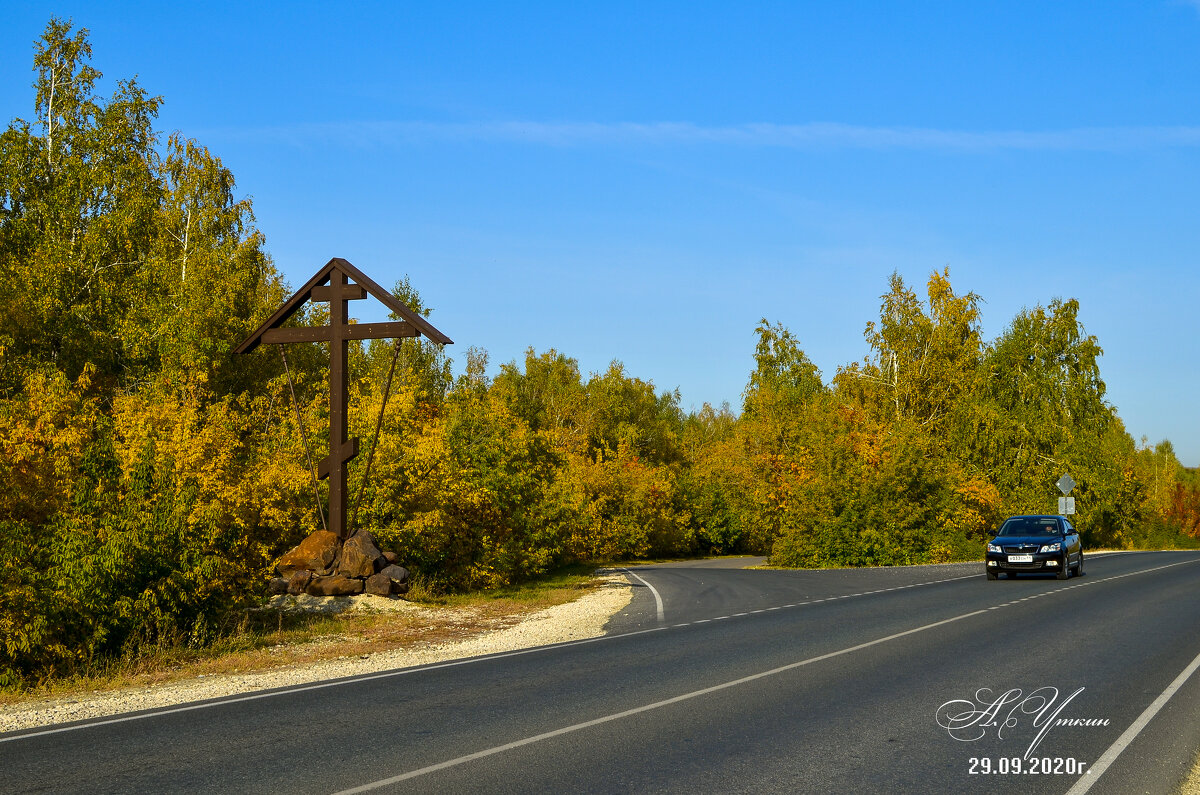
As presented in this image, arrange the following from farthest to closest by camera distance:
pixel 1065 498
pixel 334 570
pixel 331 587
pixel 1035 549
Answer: pixel 1065 498
pixel 1035 549
pixel 334 570
pixel 331 587

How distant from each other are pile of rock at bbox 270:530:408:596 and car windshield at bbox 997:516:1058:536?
16253mm

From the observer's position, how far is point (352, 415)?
24188 millimetres

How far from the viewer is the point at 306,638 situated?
52.1 ft

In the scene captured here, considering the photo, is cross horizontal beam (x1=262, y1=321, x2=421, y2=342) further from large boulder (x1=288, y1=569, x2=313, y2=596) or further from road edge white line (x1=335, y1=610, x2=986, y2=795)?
road edge white line (x1=335, y1=610, x2=986, y2=795)

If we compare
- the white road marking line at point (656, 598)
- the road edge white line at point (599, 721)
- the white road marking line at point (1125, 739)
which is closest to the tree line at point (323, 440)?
the white road marking line at point (656, 598)

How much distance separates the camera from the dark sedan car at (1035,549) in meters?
24.2

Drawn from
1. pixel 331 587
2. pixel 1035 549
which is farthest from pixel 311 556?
pixel 1035 549

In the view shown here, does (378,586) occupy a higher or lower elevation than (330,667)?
higher

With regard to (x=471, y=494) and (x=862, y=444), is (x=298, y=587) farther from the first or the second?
(x=862, y=444)

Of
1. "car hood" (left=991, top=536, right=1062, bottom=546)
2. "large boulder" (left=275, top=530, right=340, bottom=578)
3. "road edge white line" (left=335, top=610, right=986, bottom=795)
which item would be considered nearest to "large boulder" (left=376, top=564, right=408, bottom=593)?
"large boulder" (left=275, top=530, right=340, bottom=578)

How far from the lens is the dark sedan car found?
24172 mm

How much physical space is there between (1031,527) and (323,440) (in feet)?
61.6

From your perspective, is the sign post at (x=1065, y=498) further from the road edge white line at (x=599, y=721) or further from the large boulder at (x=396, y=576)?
the road edge white line at (x=599, y=721)

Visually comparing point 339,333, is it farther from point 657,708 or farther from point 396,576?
point 657,708
